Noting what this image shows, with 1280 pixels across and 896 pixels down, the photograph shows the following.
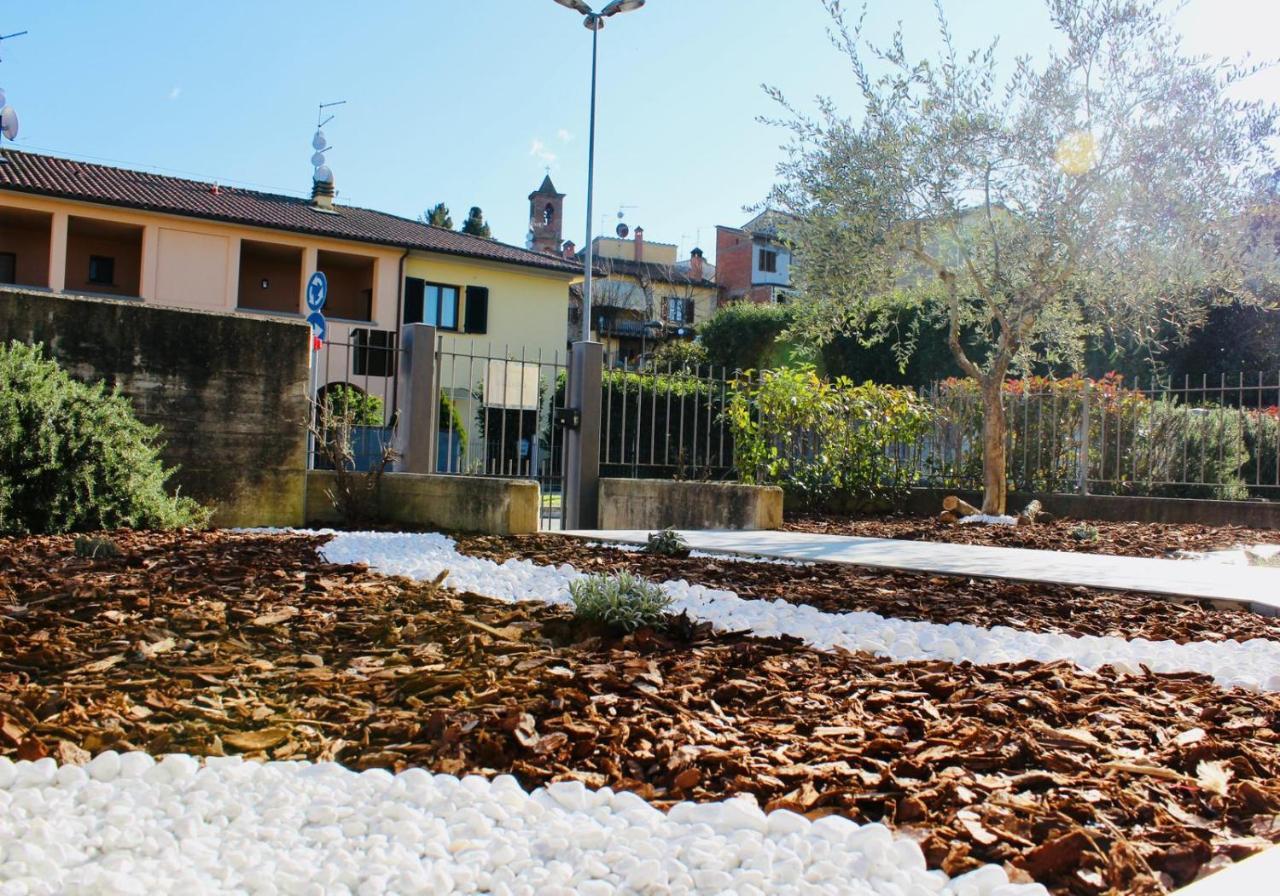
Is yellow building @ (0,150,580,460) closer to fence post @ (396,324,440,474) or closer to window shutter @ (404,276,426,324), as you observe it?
window shutter @ (404,276,426,324)

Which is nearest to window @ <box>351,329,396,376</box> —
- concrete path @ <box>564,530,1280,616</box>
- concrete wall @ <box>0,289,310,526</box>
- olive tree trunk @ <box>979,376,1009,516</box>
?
concrete wall @ <box>0,289,310,526</box>

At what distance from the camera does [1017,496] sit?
12352mm

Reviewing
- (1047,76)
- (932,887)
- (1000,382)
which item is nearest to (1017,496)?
(1000,382)

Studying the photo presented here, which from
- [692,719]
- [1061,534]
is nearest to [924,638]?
[692,719]

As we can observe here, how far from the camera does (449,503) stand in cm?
778

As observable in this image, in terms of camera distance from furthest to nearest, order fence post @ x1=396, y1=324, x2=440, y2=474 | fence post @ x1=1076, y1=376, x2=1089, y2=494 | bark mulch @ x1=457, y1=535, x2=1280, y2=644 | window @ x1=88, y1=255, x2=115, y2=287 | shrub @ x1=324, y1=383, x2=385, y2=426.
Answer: window @ x1=88, y1=255, x2=115, y2=287, fence post @ x1=1076, y1=376, x2=1089, y2=494, fence post @ x1=396, y1=324, x2=440, y2=474, shrub @ x1=324, y1=383, x2=385, y2=426, bark mulch @ x1=457, y1=535, x2=1280, y2=644

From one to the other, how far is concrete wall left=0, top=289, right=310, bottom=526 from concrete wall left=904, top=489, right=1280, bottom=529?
287 inches

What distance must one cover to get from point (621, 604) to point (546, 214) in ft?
177

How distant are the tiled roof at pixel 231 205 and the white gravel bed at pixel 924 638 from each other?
914 inches

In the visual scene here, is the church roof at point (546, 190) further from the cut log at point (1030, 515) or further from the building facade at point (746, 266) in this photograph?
the cut log at point (1030, 515)

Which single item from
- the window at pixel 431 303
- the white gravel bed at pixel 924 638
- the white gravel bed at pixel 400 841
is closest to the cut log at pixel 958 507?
the white gravel bed at pixel 924 638

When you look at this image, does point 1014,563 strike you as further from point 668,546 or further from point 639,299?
point 639,299

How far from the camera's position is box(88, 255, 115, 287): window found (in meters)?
26.8

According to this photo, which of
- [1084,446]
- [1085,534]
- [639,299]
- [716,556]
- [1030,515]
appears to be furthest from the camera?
[639,299]
